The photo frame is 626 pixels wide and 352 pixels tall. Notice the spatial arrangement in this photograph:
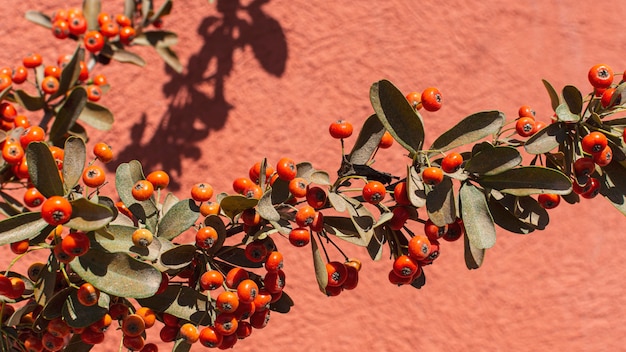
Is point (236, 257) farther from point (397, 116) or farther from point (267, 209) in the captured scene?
point (397, 116)

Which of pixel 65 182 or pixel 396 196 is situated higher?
pixel 396 196

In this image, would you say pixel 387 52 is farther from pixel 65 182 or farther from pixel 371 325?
pixel 65 182

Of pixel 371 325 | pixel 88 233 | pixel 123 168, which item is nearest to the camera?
pixel 88 233

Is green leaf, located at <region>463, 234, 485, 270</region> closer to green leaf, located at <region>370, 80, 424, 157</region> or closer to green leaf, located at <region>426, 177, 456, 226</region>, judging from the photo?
green leaf, located at <region>426, 177, 456, 226</region>

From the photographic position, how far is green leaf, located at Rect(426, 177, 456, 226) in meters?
1.81

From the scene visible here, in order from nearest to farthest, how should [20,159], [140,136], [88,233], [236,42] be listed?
[88,233] < [20,159] < [140,136] < [236,42]

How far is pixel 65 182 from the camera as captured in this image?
1.90 metres

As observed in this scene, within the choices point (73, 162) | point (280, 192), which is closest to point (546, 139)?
point (280, 192)

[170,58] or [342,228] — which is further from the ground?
[342,228]

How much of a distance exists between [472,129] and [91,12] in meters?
2.37

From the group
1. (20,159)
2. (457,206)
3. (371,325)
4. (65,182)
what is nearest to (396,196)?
(457,206)

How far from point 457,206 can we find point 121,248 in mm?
967

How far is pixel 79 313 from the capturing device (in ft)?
6.39

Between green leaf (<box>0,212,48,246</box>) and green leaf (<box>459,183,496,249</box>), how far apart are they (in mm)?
1178
